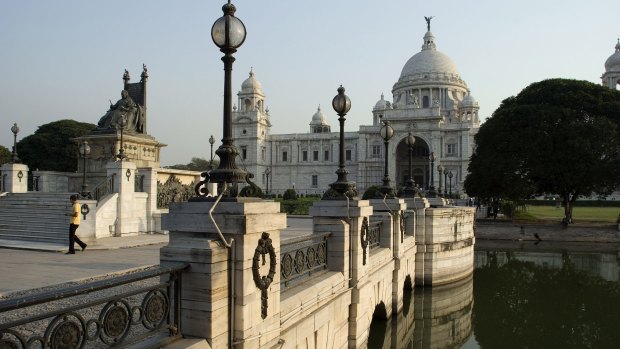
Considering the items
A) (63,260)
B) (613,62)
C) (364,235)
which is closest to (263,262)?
(364,235)

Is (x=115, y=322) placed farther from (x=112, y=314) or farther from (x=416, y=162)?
(x=416, y=162)

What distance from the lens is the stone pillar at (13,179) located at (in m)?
21.6

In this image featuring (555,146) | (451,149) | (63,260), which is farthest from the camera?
(451,149)

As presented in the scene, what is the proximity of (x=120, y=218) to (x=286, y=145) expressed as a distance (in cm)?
7408

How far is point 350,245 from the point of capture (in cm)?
985

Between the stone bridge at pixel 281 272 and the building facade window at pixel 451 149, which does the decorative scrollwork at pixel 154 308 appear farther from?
the building facade window at pixel 451 149

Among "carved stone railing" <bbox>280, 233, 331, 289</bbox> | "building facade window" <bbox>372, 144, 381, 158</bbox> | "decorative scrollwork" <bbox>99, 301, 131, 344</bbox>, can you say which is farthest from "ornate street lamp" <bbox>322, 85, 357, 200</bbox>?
"building facade window" <bbox>372, 144, 381, 158</bbox>

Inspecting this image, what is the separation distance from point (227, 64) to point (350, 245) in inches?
204

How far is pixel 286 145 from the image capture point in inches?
3644

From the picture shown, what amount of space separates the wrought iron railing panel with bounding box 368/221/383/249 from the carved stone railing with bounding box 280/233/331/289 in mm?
3500

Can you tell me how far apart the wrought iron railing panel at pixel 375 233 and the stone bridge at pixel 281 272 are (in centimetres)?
3

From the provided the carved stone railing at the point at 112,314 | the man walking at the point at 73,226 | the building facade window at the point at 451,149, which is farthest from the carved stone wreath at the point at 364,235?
the building facade window at the point at 451,149

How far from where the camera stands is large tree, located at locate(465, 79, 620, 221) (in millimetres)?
35375

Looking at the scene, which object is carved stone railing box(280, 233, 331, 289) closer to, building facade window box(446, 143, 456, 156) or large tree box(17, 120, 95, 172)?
large tree box(17, 120, 95, 172)
